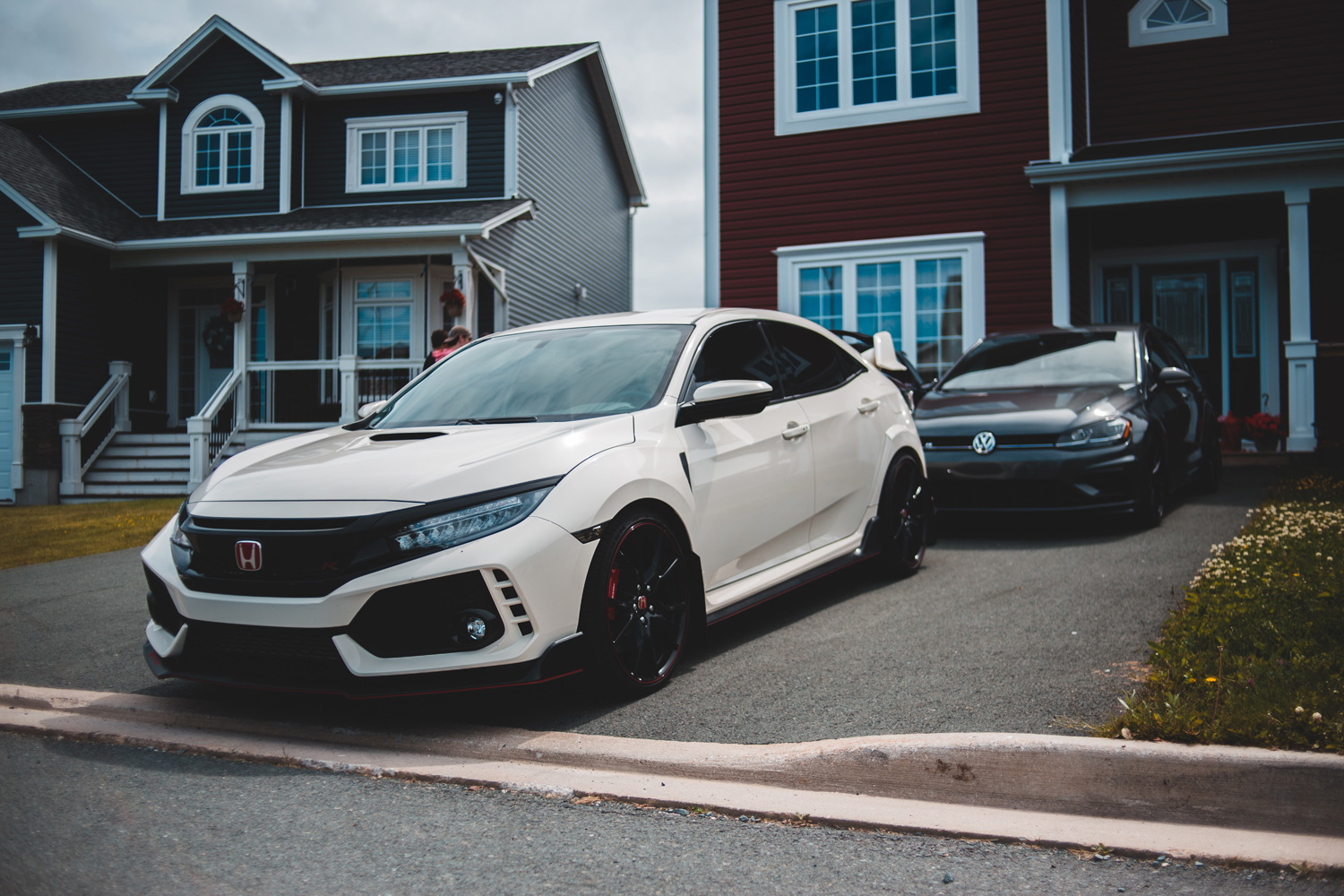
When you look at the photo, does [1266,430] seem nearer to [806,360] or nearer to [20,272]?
[806,360]

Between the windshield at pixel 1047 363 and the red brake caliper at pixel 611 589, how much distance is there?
5.58 meters

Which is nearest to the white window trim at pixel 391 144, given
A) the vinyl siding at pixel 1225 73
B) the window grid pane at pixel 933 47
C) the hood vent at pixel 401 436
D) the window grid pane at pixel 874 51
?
the window grid pane at pixel 874 51

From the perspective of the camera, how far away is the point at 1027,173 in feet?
41.8

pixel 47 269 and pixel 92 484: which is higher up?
pixel 47 269

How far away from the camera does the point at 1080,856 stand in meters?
2.74

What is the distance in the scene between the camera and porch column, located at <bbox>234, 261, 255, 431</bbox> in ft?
56.1

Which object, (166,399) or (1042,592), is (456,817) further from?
(166,399)

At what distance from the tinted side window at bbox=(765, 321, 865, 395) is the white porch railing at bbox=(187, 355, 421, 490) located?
454 inches

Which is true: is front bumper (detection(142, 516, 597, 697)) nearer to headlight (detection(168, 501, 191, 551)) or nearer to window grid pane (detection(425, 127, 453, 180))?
headlight (detection(168, 501, 191, 551))

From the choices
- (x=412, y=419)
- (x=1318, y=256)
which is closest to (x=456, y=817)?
(x=412, y=419)

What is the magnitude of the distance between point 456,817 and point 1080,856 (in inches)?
67.5

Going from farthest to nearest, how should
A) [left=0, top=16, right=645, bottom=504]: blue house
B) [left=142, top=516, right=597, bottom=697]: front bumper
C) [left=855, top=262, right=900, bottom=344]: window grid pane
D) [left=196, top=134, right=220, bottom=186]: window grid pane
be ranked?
1. [left=196, top=134, right=220, bottom=186]: window grid pane
2. [left=0, top=16, right=645, bottom=504]: blue house
3. [left=855, top=262, right=900, bottom=344]: window grid pane
4. [left=142, top=516, right=597, bottom=697]: front bumper

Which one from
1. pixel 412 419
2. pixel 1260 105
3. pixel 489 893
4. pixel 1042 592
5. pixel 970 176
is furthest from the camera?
pixel 1260 105

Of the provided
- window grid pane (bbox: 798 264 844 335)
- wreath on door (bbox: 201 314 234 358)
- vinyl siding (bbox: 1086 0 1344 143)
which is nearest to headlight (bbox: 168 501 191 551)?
window grid pane (bbox: 798 264 844 335)
